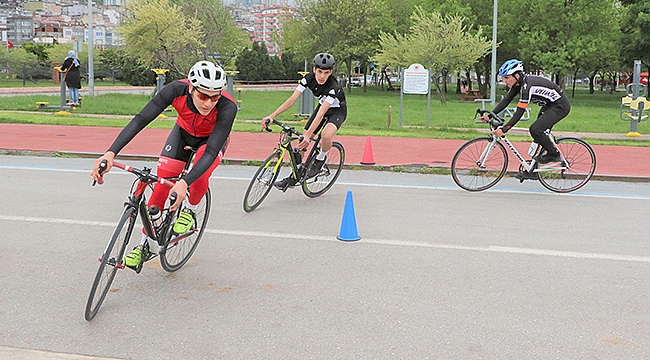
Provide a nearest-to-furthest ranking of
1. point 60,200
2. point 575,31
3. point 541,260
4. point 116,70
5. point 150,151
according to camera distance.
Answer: point 541,260 → point 60,200 → point 150,151 → point 575,31 → point 116,70

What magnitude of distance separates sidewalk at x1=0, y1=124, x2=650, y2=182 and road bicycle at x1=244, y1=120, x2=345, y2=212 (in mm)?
2910

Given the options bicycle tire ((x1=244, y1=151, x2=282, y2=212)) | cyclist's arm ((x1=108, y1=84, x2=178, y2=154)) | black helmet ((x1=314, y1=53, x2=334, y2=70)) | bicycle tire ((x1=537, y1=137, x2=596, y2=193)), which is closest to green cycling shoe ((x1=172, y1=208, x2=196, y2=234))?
cyclist's arm ((x1=108, y1=84, x2=178, y2=154))

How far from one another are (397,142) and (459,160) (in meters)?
6.13

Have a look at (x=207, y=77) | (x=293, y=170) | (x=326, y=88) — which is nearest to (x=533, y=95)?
(x=326, y=88)

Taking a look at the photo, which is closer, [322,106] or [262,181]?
[262,181]

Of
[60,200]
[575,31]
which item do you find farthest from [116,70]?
[60,200]

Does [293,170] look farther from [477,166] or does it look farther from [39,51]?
[39,51]

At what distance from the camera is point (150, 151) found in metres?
14.1

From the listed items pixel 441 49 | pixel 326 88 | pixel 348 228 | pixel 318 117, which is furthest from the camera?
pixel 441 49

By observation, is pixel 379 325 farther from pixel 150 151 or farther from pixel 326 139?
pixel 150 151

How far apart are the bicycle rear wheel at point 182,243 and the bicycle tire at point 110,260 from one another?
69cm

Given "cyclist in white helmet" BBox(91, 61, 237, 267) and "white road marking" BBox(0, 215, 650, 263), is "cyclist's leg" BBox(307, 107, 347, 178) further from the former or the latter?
"cyclist in white helmet" BBox(91, 61, 237, 267)

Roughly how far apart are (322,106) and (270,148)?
19.7 ft

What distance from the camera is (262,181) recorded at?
8742 mm
